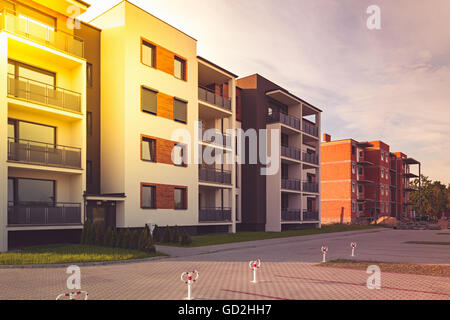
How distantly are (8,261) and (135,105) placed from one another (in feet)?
40.1

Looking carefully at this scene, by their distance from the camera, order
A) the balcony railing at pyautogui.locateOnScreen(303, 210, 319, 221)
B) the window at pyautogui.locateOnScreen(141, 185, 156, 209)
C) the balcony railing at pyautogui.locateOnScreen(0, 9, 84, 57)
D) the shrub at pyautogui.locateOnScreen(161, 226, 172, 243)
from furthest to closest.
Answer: the balcony railing at pyautogui.locateOnScreen(303, 210, 319, 221), the window at pyautogui.locateOnScreen(141, 185, 156, 209), the shrub at pyautogui.locateOnScreen(161, 226, 172, 243), the balcony railing at pyautogui.locateOnScreen(0, 9, 84, 57)

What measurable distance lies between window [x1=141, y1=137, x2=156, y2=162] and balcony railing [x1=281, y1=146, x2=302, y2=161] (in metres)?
14.5

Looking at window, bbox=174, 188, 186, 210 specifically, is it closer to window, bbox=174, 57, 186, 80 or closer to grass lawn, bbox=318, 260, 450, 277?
window, bbox=174, 57, 186, 80

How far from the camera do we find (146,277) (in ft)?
36.5

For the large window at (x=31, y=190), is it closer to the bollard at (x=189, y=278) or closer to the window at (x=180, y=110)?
the window at (x=180, y=110)

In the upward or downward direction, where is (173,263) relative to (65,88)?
downward

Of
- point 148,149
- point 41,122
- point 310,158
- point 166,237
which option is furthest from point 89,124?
point 310,158

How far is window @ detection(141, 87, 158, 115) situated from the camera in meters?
24.4

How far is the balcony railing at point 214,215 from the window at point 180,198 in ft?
6.07

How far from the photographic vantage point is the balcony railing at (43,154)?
1873cm

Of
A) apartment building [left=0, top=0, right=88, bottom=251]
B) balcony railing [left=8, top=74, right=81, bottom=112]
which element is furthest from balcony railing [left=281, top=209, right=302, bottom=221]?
balcony railing [left=8, top=74, right=81, bottom=112]

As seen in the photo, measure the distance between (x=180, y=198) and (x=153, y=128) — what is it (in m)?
5.19
